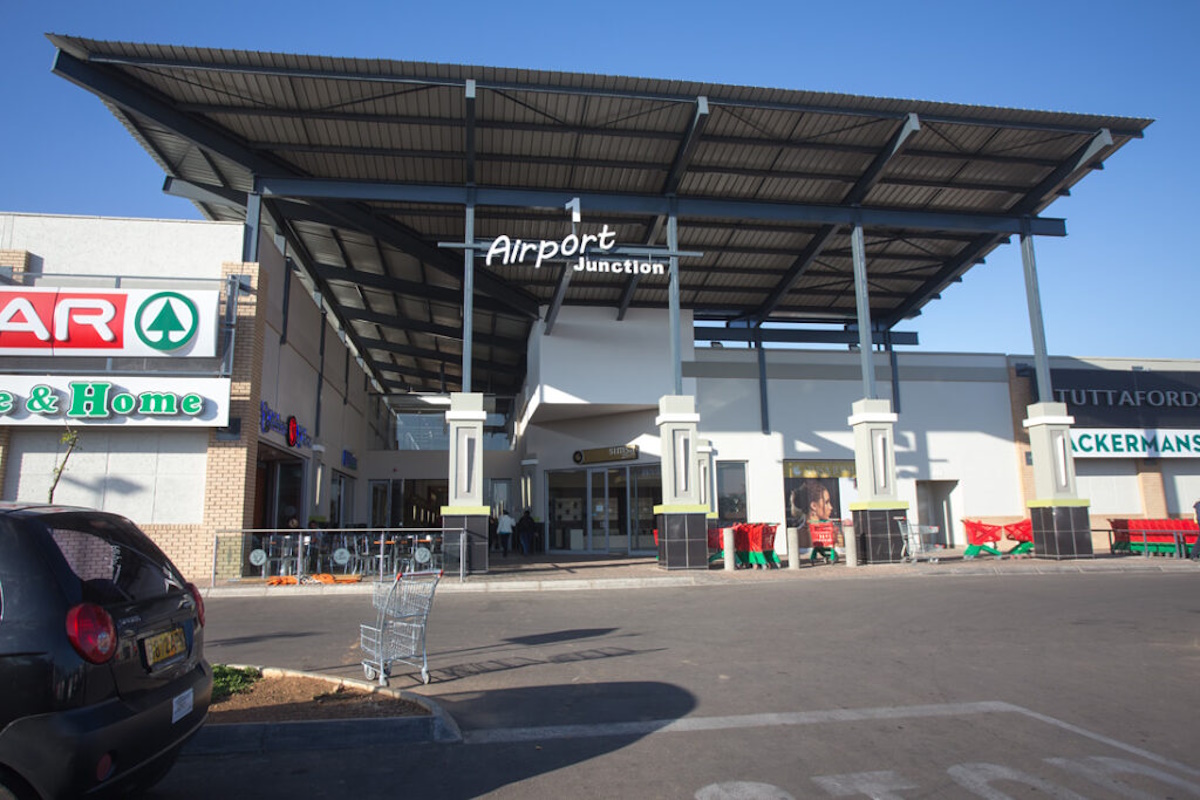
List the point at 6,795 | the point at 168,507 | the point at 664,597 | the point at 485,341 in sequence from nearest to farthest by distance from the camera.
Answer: the point at 6,795 < the point at 664,597 < the point at 168,507 < the point at 485,341

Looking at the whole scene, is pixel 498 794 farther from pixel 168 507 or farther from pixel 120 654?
pixel 168 507

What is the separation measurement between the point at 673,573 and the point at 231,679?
1139 centimetres

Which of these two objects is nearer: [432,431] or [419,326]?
[419,326]

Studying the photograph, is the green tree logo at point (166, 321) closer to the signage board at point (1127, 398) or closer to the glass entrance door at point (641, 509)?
the glass entrance door at point (641, 509)

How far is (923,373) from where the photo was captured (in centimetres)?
2550

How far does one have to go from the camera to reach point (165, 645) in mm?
3873

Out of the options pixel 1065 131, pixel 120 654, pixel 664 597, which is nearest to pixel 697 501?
pixel 664 597

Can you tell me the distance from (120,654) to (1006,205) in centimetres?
2358

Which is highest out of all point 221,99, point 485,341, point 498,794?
point 221,99

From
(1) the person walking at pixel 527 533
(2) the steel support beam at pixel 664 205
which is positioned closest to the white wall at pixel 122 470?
(2) the steel support beam at pixel 664 205

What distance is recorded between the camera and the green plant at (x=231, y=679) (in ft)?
19.6

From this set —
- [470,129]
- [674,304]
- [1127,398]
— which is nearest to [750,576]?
[674,304]

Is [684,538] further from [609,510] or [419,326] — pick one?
[419,326]

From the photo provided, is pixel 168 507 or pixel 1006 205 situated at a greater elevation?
pixel 1006 205
